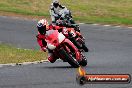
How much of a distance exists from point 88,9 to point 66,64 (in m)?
22.7

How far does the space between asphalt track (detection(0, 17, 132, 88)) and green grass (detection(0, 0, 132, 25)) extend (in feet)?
9.34

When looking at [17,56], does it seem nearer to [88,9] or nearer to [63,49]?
[63,49]

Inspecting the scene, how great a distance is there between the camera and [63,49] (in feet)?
47.0

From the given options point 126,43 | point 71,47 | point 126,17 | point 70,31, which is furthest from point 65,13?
point 126,17

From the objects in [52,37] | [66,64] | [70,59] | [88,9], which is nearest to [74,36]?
[66,64]

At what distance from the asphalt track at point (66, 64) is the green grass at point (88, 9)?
2.85 metres

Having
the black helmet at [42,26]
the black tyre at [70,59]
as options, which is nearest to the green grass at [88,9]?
the black helmet at [42,26]

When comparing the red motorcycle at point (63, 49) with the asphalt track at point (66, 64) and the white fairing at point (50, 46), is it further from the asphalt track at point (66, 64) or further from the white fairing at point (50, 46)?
the asphalt track at point (66, 64)

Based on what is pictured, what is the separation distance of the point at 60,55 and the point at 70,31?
19.9ft

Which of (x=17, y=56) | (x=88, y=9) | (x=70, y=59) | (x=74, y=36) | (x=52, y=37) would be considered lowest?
(x=88, y=9)

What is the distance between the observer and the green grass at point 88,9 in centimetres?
3472

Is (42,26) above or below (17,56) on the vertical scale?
above

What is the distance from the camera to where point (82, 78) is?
223 inches

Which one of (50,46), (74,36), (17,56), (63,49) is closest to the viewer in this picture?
(50,46)
